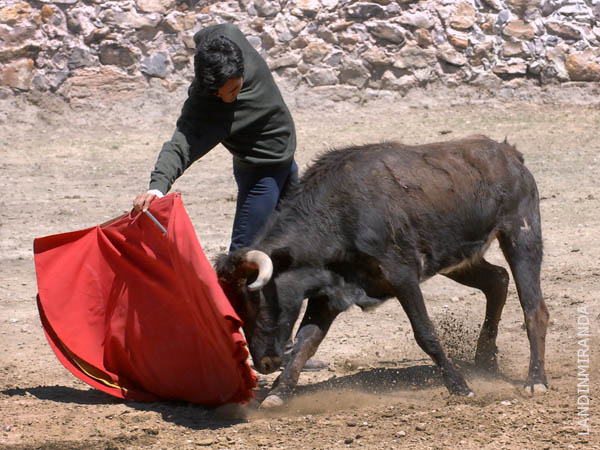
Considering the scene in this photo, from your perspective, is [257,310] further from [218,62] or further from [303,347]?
[218,62]

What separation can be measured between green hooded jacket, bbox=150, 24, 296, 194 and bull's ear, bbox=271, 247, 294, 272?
632 mm

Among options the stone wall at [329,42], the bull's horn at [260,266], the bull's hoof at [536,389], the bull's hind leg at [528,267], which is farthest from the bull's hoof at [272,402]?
the stone wall at [329,42]

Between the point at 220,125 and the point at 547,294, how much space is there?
10.5 feet

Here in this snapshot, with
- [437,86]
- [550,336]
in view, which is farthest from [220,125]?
[437,86]

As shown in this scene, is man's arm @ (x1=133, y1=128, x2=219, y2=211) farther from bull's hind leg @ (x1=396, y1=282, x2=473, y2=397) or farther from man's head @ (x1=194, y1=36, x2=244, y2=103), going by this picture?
bull's hind leg @ (x1=396, y1=282, x2=473, y2=397)

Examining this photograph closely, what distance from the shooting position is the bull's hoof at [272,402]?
5.03 metres

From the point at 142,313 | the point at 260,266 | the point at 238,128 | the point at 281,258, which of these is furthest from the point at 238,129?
the point at 142,313

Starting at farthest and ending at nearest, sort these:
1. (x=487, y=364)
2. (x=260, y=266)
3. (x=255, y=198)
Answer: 1. (x=487, y=364)
2. (x=255, y=198)
3. (x=260, y=266)

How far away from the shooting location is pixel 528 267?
5500 mm

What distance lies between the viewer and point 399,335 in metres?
6.46

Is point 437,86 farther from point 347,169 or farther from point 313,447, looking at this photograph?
point 313,447

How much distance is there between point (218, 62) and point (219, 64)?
0.02 metres

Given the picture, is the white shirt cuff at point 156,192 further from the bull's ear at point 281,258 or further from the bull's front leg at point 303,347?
the bull's front leg at point 303,347

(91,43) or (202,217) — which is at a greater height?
(91,43)
